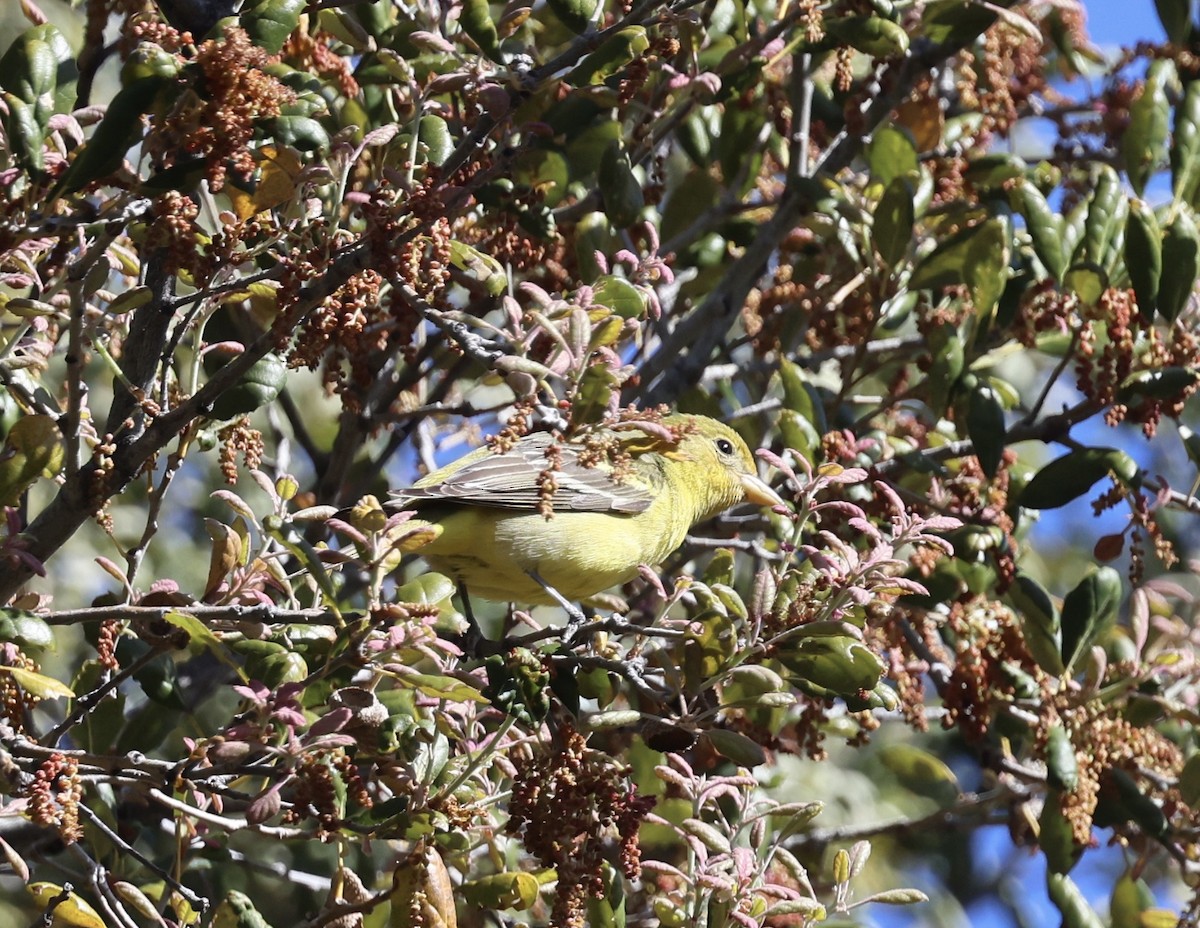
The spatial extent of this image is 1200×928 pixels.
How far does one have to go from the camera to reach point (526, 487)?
459cm

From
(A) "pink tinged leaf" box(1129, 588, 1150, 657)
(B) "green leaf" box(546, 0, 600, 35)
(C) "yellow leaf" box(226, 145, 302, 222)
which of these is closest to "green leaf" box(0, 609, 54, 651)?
(C) "yellow leaf" box(226, 145, 302, 222)

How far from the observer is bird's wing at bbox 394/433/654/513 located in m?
4.46

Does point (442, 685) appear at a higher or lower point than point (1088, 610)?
lower

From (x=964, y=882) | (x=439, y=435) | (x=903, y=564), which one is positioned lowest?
(x=964, y=882)

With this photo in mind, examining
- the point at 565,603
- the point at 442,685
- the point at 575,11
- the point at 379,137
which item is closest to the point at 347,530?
the point at 442,685

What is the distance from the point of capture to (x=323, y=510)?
2.86 meters

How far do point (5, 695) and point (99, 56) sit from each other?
155 cm

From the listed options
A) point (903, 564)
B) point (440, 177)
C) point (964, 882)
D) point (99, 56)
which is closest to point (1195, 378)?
point (903, 564)

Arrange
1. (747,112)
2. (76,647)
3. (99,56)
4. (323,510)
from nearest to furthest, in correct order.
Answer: (323,510) < (99,56) < (747,112) < (76,647)

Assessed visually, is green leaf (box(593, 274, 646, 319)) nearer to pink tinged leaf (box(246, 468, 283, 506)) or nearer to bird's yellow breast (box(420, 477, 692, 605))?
pink tinged leaf (box(246, 468, 283, 506))

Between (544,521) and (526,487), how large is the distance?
0.40 feet

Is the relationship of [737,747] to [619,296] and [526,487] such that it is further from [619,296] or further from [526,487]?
[526,487]

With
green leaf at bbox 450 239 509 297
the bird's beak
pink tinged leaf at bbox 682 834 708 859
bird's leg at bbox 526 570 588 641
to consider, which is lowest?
pink tinged leaf at bbox 682 834 708 859

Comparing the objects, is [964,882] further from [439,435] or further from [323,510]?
[323,510]
